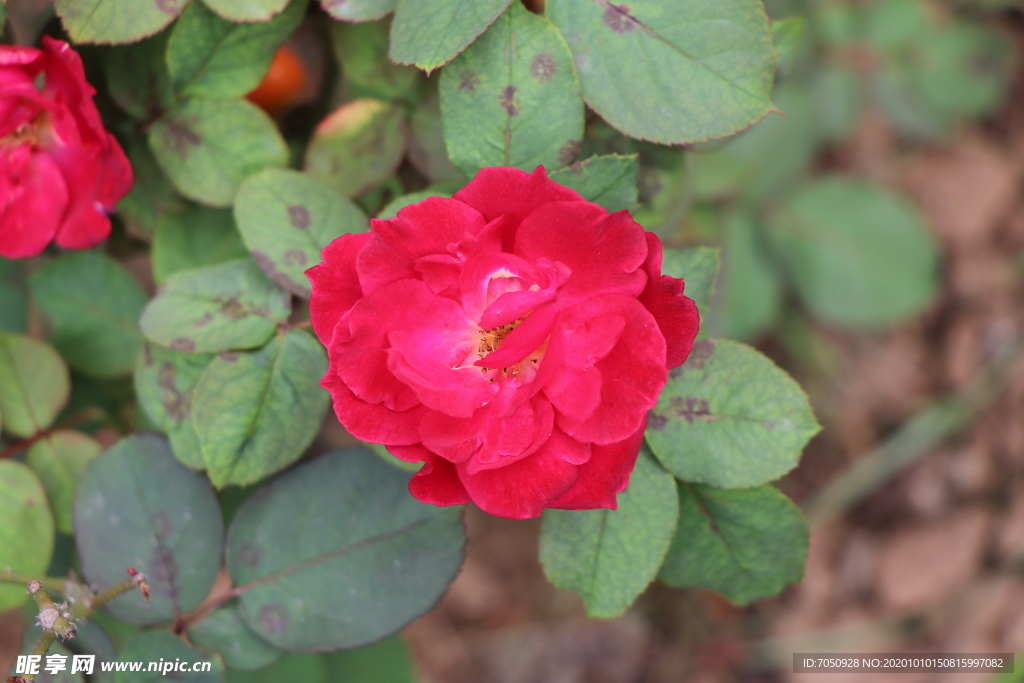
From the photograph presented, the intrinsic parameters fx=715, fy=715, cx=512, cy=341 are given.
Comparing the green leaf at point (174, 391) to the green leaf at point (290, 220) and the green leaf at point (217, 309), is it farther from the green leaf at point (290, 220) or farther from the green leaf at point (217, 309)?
the green leaf at point (290, 220)

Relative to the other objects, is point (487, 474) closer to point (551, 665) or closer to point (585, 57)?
point (585, 57)

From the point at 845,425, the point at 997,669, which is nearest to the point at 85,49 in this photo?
the point at 845,425

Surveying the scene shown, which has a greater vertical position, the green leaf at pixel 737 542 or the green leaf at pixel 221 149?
the green leaf at pixel 221 149

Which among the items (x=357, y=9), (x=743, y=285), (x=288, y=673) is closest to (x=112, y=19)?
(x=357, y=9)

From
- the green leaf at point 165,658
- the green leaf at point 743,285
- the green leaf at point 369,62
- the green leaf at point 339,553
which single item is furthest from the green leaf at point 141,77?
the green leaf at point 743,285

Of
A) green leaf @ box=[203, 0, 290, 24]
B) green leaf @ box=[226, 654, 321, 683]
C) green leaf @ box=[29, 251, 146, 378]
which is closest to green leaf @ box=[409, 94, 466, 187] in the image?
green leaf @ box=[203, 0, 290, 24]

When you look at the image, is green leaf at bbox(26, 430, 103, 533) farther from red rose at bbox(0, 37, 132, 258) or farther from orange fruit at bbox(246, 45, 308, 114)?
orange fruit at bbox(246, 45, 308, 114)
